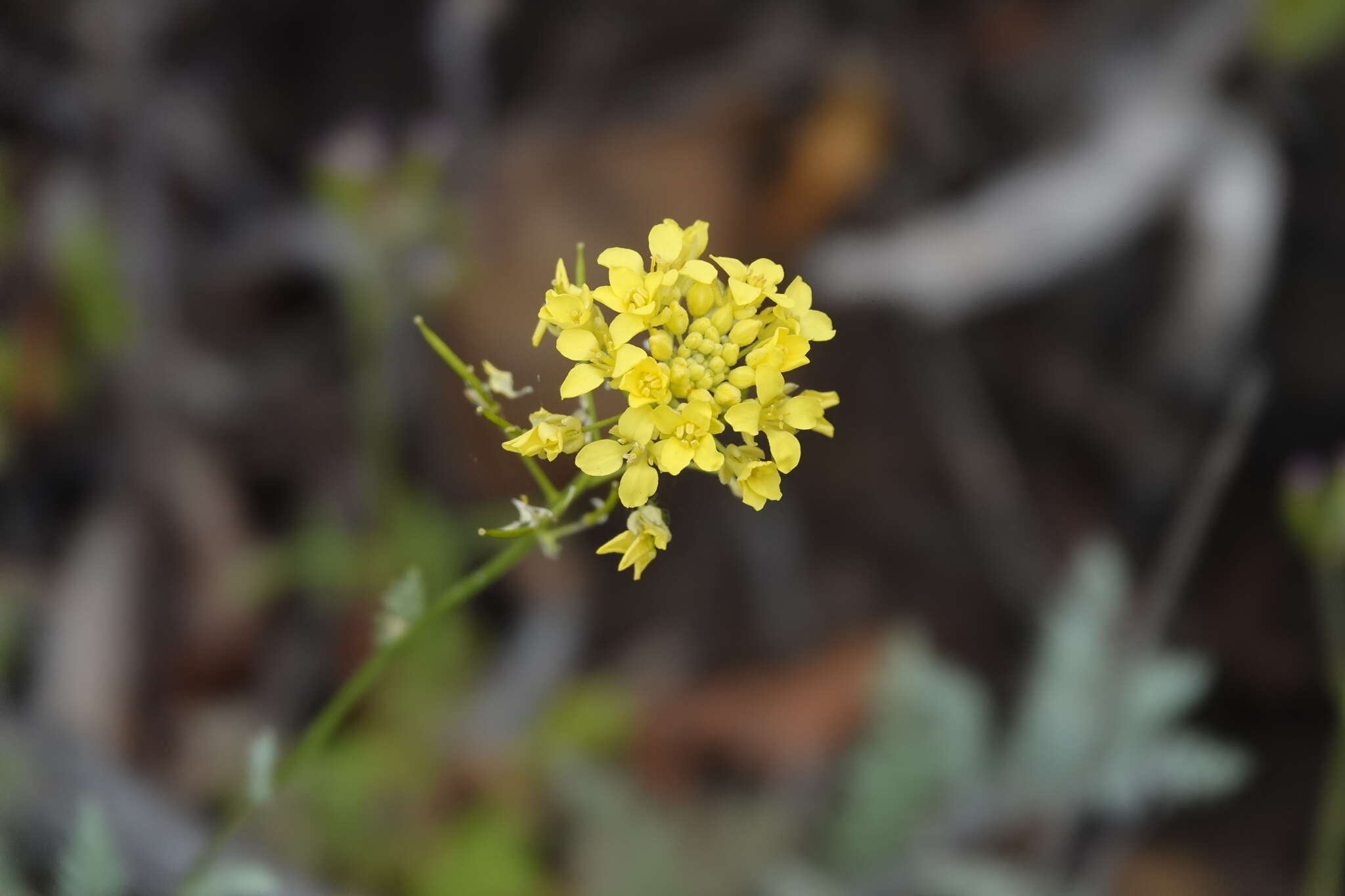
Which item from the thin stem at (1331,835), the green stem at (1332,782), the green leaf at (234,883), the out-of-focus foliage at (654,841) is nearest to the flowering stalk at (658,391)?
the green leaf at (234,883)

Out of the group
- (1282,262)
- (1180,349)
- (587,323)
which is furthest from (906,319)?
(587,323)

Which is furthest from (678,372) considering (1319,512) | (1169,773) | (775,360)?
(1169,773)

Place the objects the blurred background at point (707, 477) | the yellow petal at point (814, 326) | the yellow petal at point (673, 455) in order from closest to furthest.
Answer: the yellow petal at point (673, 455) → the yellow petal at point (814, 326) → the blurred background at point (707, 477)

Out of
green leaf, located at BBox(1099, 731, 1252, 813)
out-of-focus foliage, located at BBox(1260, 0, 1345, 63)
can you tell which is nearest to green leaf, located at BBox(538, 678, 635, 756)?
green leaf, located at BBox(1099, 731, 1252, 813)

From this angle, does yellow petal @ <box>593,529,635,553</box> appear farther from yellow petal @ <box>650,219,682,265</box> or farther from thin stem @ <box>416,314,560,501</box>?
yellow petal @ <box>650,219,682,265</box>

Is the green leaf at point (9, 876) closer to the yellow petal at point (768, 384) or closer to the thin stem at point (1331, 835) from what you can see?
the yellow petal at point (768, 384)
